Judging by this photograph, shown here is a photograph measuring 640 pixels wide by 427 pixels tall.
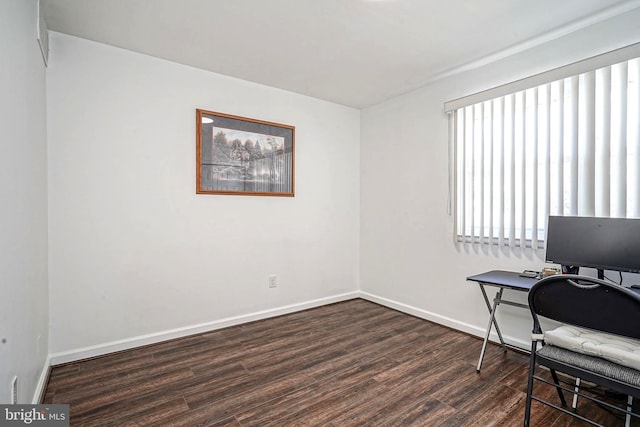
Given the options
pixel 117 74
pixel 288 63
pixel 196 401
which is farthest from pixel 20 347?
pixel 288 63

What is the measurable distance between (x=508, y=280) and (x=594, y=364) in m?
0.88

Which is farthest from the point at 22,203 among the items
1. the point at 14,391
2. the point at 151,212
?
the point at 151,212

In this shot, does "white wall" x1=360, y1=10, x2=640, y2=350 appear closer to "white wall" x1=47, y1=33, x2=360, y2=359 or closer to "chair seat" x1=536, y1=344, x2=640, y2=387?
"white wall" x1=47, y1=33, x2=360, y2=359

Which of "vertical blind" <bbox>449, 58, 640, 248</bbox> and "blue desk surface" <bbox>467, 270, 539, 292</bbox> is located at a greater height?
"vertical blind" <bbox>449, 58, 640, 248</bbox>

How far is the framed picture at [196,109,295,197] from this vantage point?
10.4 feet

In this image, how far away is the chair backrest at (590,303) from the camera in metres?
1.38

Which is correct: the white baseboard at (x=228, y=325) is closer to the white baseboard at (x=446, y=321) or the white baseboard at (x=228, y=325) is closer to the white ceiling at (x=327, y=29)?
the white baseboard at (x=446, y=321)

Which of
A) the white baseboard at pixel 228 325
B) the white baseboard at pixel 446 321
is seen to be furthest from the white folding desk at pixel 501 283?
the white baseboard at pixel 228 325

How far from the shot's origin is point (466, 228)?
3166mm

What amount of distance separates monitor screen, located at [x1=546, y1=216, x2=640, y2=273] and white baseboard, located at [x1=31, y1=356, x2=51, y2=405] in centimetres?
354

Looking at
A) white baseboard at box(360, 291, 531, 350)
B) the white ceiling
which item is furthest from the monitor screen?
the white ceiling

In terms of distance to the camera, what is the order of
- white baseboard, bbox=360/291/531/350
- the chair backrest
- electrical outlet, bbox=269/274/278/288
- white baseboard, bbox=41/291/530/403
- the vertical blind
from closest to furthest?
1. the chair backrest
2. the vertical blind
3. white baseboard, bbox=41/291/530/403
4. white baseboard, bbox=360/291/531/350
5. electrical outlet, bbox=269/274/278/288

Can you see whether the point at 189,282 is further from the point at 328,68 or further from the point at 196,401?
the point at 328,68

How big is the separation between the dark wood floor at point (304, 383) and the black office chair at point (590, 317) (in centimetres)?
47
